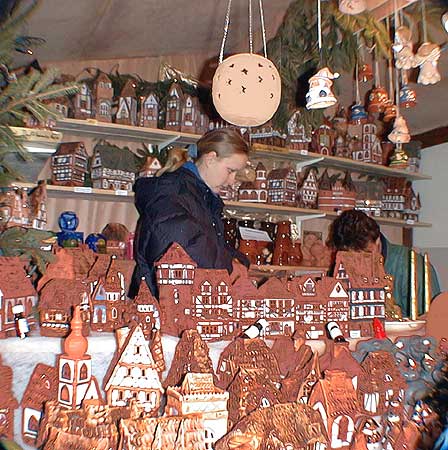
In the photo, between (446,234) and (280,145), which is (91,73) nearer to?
(280,145)

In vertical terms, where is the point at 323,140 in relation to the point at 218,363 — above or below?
above

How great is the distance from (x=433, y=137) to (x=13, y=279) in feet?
11.4

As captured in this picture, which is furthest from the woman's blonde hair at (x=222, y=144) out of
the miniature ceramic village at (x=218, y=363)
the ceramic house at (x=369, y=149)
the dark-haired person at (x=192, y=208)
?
the ceramic house at (x=369, y=149)

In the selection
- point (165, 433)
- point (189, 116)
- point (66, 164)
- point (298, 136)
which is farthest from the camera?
point (298, 136)

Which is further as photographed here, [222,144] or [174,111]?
[174,111]

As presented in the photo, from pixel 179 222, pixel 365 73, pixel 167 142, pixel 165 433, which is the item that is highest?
pixel 365 73

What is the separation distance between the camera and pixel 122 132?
3.02 metres

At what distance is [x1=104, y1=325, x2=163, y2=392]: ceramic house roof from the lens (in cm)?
112

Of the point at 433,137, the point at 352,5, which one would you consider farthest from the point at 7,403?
the point at 433,137

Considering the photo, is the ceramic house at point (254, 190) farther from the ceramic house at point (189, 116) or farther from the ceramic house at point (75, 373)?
the ceramic house at point (75, 373)

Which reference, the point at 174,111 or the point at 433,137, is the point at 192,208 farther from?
the point at 433,137

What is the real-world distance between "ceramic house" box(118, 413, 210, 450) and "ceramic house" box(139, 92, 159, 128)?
2.08 meters

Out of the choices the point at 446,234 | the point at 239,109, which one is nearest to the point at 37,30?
the point at 239,109

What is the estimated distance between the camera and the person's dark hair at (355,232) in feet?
8.45
